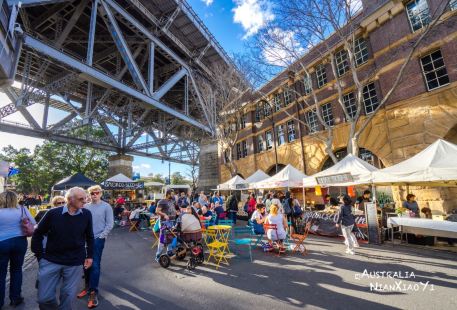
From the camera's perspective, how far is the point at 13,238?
3.84m

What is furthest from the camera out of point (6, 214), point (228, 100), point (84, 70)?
point (228, 100)

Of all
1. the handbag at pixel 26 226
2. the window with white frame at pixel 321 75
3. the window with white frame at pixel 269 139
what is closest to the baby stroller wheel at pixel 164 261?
the handbag at pixel 26 226

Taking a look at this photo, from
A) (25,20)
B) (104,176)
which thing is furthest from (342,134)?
(104,176)

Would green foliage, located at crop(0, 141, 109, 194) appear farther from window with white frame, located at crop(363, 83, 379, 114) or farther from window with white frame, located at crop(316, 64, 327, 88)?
window with white frame, located at crop(363, 83, 379, 114)

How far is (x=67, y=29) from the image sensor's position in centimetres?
1330

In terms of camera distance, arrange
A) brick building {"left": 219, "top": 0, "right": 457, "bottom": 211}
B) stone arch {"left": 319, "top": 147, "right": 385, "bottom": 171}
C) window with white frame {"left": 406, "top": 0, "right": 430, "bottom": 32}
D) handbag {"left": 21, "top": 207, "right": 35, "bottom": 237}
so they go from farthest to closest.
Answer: stone arch {"left": 319, "top": 147, "right": 385, "bottom": 171}, window with white frame {"left": 406, "top": 0, "right": 430, "bottom": 32}, brick building {"left": 219, "top": 0, "right": 457, "bottom": 211}, handbag {"left": 21, "top": 207, "right": 35, "bottom": 237}

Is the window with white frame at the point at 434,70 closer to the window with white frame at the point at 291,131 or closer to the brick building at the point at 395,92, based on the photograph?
the brick building at the point at 395,92

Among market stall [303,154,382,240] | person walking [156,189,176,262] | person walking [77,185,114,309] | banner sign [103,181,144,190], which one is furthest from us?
banner sign [103,181,144,190]

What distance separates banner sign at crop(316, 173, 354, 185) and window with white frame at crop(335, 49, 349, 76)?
10417mm

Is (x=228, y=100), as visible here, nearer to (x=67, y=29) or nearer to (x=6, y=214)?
(x=67, y=29)

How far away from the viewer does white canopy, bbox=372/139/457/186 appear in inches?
250

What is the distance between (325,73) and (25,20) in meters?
20.0

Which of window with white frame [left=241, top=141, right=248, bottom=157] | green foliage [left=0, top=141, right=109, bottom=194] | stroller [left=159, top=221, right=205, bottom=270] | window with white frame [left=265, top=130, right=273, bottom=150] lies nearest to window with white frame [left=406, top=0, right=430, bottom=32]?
window with white frame [left=265, top=130, right=273, bottom=150]

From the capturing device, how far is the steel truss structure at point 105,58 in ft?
38.9
